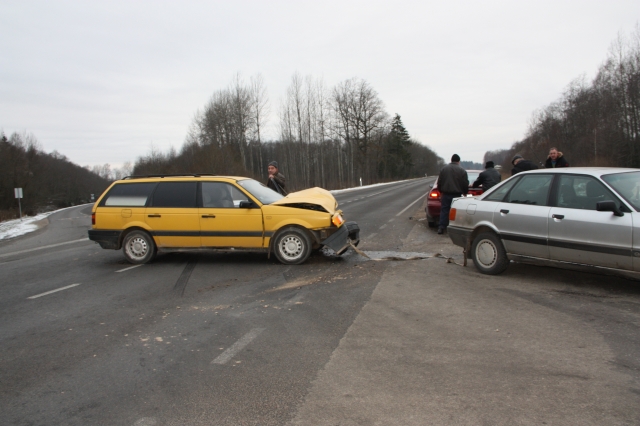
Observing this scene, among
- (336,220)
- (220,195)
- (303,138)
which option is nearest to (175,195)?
(220,195)

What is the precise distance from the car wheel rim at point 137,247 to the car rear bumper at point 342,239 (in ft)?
11.6

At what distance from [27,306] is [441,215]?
29.8 ft

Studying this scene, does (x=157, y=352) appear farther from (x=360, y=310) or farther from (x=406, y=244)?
(x=406, y=244)

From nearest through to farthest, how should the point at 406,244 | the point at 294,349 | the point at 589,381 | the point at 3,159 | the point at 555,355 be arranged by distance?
the point at 589,381, the point at 555,355, the point at 294,349, the point at 406,244, the point at 3,159

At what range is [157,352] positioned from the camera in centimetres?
442

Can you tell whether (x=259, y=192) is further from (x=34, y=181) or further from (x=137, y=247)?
(x=34, y=181)

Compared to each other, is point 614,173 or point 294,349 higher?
point 614,173

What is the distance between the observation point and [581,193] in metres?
6.33

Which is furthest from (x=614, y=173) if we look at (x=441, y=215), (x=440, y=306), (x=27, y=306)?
(x=27, y=306)

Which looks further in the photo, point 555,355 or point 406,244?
point 406,244

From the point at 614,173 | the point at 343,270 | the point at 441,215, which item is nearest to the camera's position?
the point at 614,173

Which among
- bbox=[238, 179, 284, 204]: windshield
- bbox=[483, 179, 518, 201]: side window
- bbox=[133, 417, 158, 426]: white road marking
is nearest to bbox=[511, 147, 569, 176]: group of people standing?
bbox=[483, 179, 518, 201]: side window

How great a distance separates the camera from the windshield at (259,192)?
873 cm

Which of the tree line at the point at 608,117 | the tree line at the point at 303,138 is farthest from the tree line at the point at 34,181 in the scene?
the tree line at the point at 608,117
